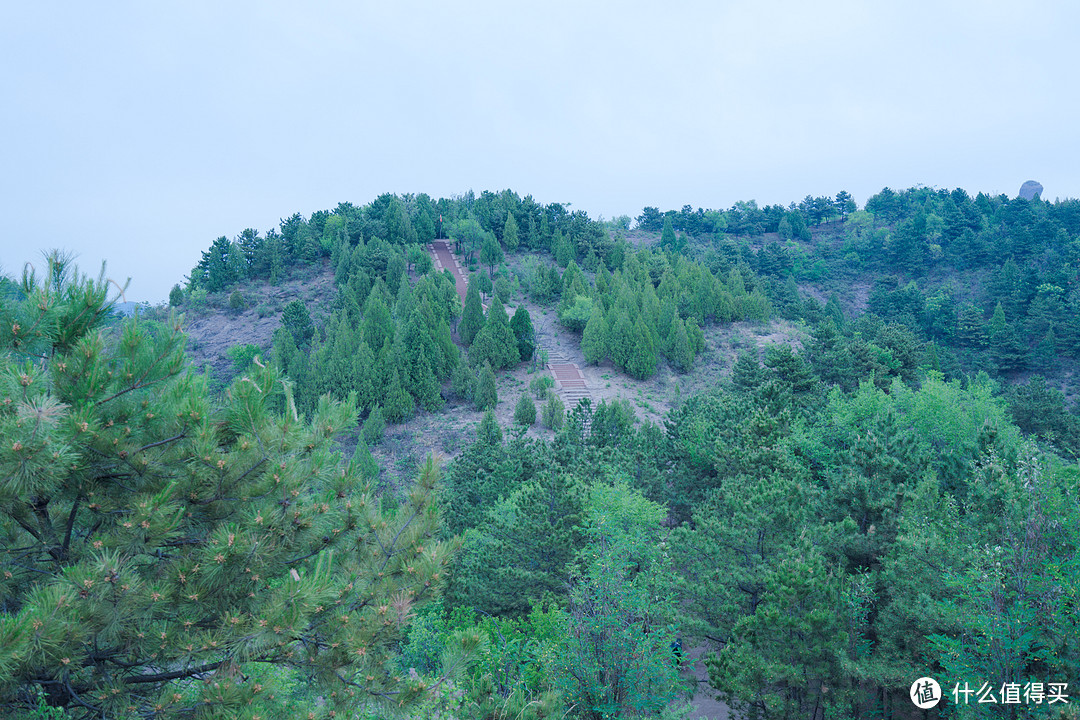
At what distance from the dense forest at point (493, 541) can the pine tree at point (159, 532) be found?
25mm

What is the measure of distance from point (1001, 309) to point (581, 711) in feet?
161

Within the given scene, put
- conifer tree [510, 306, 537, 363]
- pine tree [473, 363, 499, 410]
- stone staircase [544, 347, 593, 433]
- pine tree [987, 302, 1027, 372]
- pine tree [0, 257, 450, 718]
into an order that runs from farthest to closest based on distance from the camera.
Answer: pine tree [987, 302, 1027, 372] → conifer tree [510, 306, 537, 363] → stone staircase [544, 347, 593, 433] → pine tree [473, 363, 499, 410] → pine tree [0, 257, 450, 718]

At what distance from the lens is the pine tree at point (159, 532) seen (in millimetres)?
4309

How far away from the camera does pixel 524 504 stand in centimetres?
1506

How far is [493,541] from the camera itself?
50.0 feet

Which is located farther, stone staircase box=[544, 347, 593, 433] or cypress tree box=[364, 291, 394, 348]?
stone staircase box=[544, 347, 593, 433]

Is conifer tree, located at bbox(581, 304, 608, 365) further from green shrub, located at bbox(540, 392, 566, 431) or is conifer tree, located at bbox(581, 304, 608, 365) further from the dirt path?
green shrub, located at bbox(540, 392, 566, 431)

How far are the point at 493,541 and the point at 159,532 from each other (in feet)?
36.7

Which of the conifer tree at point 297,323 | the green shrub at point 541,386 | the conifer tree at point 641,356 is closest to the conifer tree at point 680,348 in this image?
the conifer tree at point 641,356

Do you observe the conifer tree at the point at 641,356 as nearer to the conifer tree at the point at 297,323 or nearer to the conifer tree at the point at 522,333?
the conifer tree at the point at 522,333

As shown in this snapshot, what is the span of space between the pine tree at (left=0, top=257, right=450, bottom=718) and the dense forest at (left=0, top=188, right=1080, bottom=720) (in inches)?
1.0

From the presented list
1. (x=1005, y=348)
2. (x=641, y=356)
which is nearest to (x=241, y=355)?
(x=641, y=356)

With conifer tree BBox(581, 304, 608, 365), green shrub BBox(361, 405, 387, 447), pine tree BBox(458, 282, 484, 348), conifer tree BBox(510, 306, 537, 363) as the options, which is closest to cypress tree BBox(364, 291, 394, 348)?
pine tree BBox(458, 282, 484, 348)

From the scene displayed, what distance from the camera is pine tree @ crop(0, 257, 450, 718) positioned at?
4309 mm
